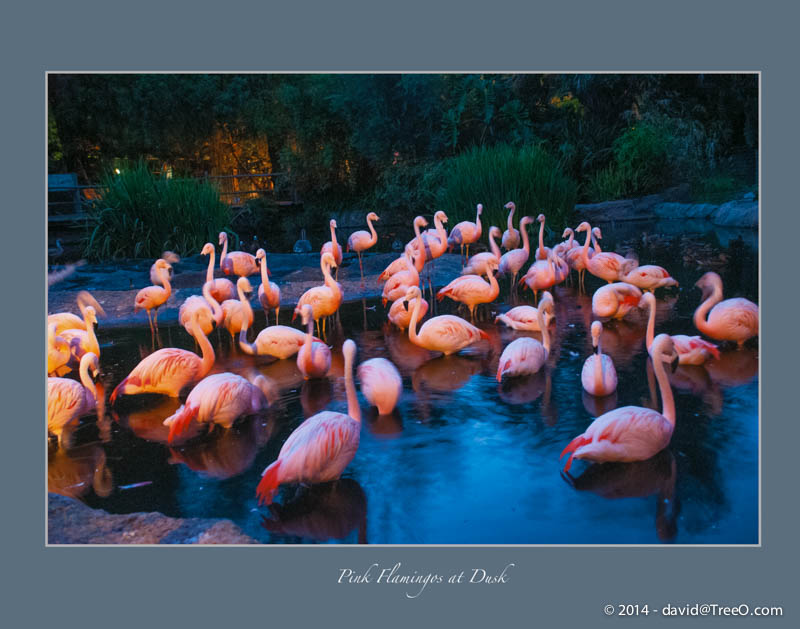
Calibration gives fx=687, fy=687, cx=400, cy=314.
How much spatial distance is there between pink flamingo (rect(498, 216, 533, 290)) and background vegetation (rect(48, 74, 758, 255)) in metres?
0.46

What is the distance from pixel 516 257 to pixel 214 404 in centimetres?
345

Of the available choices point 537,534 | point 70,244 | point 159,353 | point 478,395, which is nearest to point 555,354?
point 478,395

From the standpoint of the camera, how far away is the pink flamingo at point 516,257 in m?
5.75

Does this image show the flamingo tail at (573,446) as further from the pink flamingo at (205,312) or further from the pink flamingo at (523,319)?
the pink flamingo at (205,312)

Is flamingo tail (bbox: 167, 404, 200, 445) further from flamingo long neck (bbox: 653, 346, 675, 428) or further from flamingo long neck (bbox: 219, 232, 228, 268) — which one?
flamingo long neck (bbox: 219, 232, 228, 268)

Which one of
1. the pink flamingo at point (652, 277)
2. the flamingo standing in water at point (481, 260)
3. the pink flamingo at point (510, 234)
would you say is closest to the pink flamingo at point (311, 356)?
the flamingo standing in water at point (481, 260)

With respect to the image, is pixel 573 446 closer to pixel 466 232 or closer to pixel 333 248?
pixel 333 248

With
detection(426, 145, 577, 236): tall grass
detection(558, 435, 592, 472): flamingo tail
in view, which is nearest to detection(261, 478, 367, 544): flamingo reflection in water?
detection(558, 435, 592, 472): flamingo tail

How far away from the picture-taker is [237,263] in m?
5.43

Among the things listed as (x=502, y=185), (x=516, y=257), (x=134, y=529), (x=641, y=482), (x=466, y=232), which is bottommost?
(x=134, y=529)

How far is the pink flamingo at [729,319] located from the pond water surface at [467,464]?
95mm

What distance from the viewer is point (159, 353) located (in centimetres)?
338

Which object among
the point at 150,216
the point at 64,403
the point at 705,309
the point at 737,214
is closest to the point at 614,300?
the point at 705,309

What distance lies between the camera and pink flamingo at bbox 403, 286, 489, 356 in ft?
13.0
